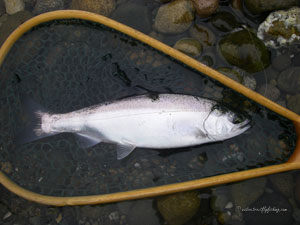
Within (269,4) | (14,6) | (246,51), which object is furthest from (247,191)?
(14,6)

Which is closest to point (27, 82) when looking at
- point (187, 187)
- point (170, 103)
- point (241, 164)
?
point (170, 103)

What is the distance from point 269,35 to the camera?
115 inches

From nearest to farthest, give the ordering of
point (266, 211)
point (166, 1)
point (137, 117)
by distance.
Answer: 1. point (137, 117)
2. point (266, 211)
3. point (166, 1)

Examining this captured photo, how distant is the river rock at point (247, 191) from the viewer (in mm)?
2807

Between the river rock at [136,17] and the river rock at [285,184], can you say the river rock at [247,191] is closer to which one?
the river rock at [285,184]

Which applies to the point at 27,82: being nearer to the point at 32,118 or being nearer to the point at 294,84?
the point at 32,118

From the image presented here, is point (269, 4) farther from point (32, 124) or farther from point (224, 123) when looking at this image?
point (32, 124)

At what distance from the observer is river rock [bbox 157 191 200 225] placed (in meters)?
2.72

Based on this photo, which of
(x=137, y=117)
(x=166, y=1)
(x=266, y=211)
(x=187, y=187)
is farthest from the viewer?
(x=166, y=1)

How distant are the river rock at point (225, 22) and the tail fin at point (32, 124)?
234 centimetres

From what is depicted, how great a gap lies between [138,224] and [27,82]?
83.8 inches

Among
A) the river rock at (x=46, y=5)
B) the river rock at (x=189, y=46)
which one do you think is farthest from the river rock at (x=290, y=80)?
the river rock at (x=46, y=5)

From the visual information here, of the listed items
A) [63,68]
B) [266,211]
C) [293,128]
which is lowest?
[266,211]

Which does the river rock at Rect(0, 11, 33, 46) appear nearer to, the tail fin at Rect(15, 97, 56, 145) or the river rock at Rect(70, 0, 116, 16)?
the river rock at Rect(70, 0, 116, 16)
